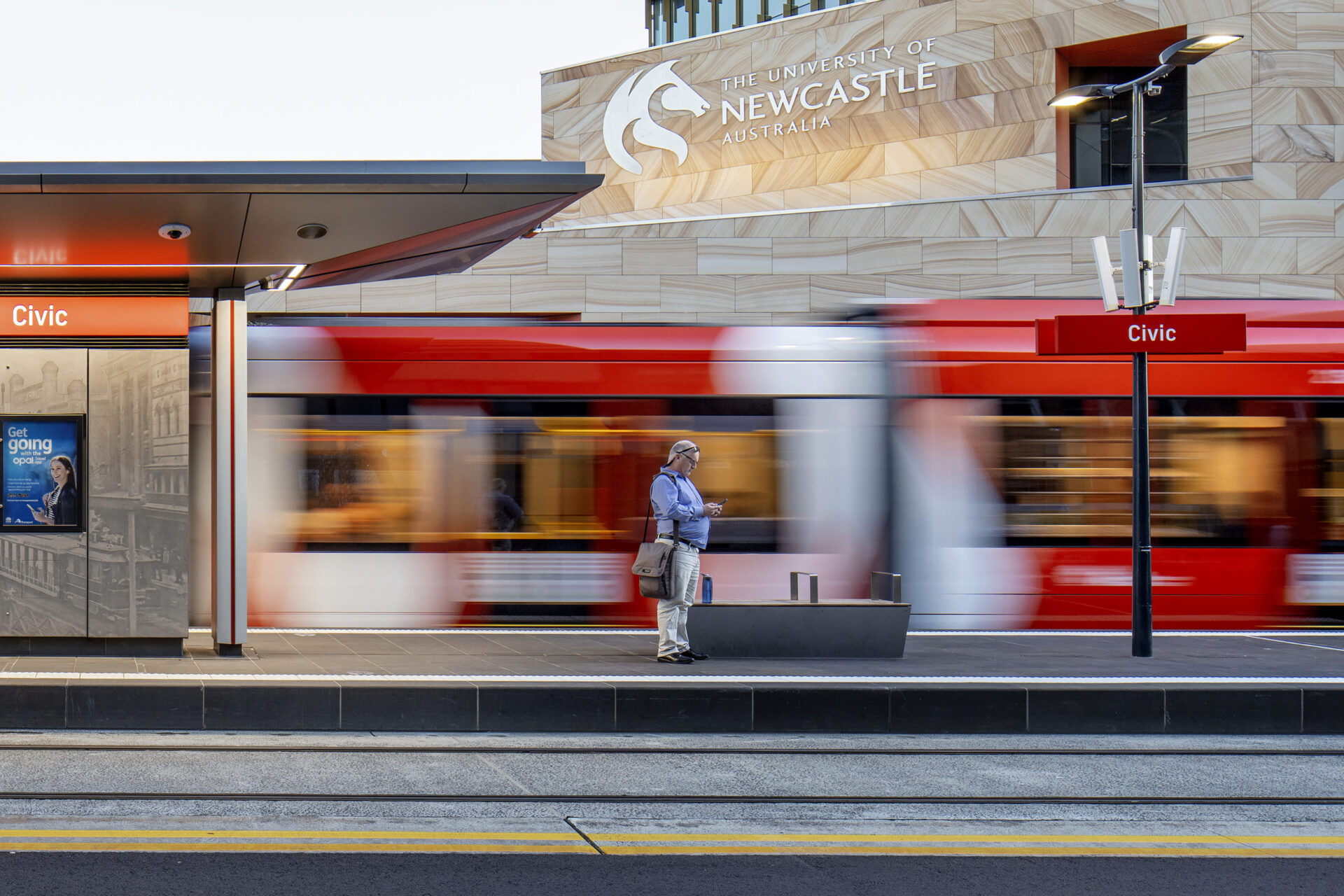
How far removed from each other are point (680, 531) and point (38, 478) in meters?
4.49

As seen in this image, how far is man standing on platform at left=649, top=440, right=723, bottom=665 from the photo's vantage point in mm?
8734

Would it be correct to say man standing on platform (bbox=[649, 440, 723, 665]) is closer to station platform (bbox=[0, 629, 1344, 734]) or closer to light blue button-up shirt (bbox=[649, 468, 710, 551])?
light blue button-up shirt (bbox=[649, 468, 710, 551])

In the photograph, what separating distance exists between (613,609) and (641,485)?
44.4 inches

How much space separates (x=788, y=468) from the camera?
1160cm

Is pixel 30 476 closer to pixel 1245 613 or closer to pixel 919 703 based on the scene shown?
pixel 919 703

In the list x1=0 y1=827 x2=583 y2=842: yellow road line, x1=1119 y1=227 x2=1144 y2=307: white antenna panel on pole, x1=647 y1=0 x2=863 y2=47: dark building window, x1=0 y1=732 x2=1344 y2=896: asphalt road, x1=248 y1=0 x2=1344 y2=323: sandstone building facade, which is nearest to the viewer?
x1=0 y1=732 x2=1344 y2=896: asphalt road

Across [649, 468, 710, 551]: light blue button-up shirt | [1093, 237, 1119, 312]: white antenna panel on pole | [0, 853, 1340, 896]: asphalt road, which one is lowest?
[0, 853, 1340, 896]: asphalt road

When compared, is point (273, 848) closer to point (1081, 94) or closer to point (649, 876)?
point (649, 876)

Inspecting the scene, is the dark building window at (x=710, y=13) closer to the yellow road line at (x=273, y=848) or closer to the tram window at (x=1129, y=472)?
the tram window at (x=1129, y=472)

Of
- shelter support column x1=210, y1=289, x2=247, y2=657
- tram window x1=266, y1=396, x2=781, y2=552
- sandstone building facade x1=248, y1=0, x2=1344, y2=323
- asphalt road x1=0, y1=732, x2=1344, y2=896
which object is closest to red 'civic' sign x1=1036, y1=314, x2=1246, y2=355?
tram window x1=266, y1=396, x2=781, y2=552

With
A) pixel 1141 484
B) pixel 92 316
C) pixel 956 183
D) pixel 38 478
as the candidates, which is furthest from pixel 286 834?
pixel 956 183

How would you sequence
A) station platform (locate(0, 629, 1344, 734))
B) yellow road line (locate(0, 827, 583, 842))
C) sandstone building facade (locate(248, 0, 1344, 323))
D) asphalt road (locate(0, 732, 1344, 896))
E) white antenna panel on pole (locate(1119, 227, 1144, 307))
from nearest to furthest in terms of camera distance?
asphalt road (locate(0, 732, 1344, 896))
yellow road line (locate(0, 827, 583, 842))
station platform (locate(0, 629, 1344, 734))
white antenna panel on pole (locate(1119, 227, 1144, 307))
sandstone building facade (locate(248, 0, 1344, 323))

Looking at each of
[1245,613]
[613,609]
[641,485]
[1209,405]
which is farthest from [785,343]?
[1245,613]

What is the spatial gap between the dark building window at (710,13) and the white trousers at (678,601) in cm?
2150
